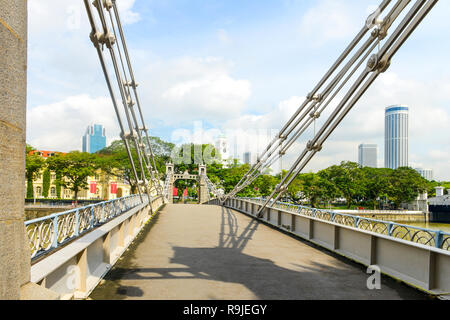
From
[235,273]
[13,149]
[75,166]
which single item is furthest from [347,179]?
[13,149]

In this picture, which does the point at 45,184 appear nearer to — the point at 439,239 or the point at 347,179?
the point at 347,179

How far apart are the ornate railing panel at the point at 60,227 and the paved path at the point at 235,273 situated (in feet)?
3.84

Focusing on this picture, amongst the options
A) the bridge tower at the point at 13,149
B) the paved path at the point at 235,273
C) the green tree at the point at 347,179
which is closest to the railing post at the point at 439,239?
the paved path at the point at 235,273

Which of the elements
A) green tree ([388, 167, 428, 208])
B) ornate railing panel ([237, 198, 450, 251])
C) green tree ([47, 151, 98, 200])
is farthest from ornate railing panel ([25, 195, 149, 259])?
green tree ([388, 167, 428, 208])

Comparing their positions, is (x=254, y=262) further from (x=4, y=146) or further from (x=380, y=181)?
(x=380, y=181)

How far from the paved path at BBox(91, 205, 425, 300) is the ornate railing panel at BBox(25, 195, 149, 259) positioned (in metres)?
1.17

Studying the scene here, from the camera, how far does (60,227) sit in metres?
6.80

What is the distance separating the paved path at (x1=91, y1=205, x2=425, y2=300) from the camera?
5855 millimetres

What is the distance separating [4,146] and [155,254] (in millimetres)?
6576

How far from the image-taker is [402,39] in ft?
24.6

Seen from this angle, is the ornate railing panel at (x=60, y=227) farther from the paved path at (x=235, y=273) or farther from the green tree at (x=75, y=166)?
the green tree at (x=75, y=166)

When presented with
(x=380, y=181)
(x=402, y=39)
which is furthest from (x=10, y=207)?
(x=380, y=181)

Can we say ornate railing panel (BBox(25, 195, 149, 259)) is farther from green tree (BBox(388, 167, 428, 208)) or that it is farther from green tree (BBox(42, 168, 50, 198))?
green tree (BBox(388, 167, 428, 208))

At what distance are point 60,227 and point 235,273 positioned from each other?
146 inches
